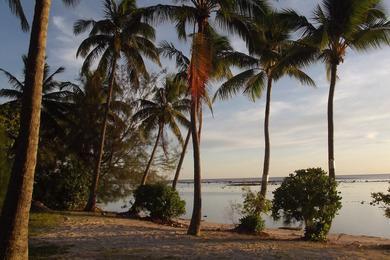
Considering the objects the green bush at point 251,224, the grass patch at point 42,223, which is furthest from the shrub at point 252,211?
the grass patch at point 42,223

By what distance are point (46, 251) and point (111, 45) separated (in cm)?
1630

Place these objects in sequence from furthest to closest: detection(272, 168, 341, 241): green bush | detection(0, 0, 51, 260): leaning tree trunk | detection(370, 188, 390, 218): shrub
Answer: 1. detection(272, 168, 341, 241): green bush
2. detection(370, 188, 390, 218): shrub
3. detection(0, 0, 51, 260): leaning tree trunk

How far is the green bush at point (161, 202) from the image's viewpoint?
2298 cm

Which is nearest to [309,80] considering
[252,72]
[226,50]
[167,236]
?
[252,72]

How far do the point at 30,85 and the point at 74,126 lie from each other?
22.1 m

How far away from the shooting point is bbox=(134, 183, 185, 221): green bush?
23.0 metres

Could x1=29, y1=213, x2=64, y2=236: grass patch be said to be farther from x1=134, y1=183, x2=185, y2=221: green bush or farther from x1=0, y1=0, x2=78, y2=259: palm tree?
x1=0, y1=0, x2=78, y2=259: palm tree

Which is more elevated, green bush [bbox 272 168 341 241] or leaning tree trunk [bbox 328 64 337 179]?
leaning tree trunk [bbox 328 64 337 179]

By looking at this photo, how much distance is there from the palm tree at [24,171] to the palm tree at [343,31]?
1150cm

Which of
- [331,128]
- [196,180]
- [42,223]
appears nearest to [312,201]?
[331,128]

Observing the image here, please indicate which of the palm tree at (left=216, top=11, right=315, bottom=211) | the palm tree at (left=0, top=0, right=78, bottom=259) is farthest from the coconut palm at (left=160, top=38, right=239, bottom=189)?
the palm tree at (left=0, top=0, right=78, bottom=259)

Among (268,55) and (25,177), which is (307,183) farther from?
(25,177)

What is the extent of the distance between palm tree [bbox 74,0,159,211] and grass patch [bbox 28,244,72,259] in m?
13.2

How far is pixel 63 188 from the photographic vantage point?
2677 centimetres
